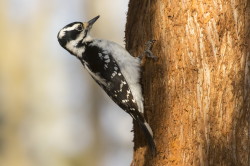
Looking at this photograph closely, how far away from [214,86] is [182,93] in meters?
0.24

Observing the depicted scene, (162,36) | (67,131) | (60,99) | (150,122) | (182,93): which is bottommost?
(67,131)

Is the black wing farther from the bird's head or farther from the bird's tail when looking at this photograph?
the bird's tail

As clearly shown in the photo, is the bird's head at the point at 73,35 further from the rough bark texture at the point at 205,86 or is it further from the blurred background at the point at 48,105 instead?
the blurred background at the point at 48,105

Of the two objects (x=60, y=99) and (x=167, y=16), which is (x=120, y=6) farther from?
(x=167, y=16)

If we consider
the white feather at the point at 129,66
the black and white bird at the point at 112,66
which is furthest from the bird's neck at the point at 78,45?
the white feather at the point at 129,66

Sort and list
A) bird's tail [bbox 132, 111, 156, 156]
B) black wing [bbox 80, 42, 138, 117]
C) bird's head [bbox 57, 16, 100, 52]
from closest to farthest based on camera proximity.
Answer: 1. bird's tail [bbox 132, 111, 156, 156]
2. black wing [bbox 80, 42, 138, 117]
3. bird's head [bbox 57, 16, 100, 52]

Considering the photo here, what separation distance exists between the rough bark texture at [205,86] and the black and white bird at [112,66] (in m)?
0.23

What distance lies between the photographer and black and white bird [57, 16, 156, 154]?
13.8 feet

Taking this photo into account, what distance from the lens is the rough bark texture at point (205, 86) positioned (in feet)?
12.0

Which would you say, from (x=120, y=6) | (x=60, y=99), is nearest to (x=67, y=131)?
(x=60, y=99)

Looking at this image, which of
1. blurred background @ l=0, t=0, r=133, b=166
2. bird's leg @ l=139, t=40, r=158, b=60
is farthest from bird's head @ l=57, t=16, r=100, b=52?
blurred background @ l=0, t=0, r=133, b=166

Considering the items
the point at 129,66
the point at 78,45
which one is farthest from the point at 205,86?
the point at 78,45

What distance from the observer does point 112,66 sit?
4664 mm

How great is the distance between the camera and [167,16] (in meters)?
3.91
